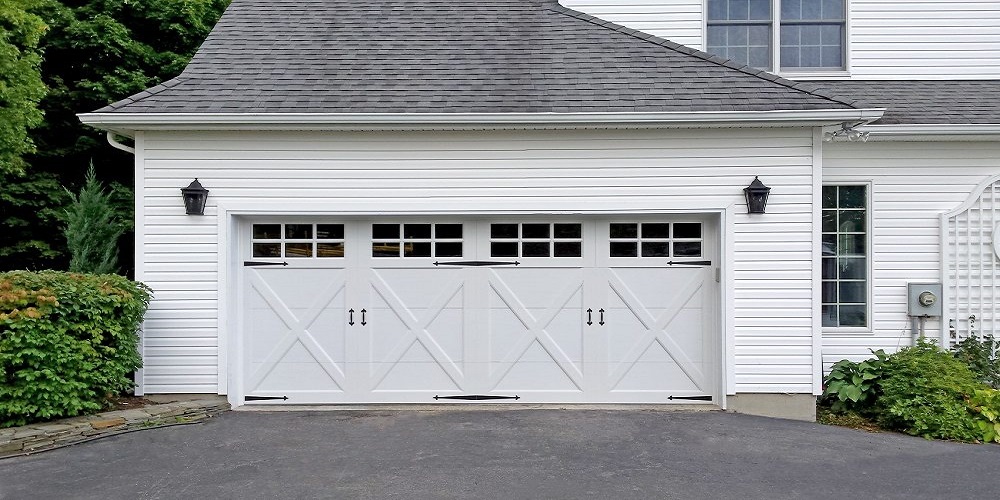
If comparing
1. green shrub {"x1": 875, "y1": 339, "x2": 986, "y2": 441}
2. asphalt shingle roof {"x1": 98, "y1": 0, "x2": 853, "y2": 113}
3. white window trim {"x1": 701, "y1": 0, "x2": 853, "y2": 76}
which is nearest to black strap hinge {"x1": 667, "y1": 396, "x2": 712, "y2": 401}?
green shrub {"x1": 875, "y1": 339, "x2": 986, "y2": 441}

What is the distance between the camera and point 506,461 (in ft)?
17.0

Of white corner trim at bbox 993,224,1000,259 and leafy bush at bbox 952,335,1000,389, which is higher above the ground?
white corner trim at bbox 993,224,1000,259

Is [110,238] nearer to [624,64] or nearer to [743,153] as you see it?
[624,64]

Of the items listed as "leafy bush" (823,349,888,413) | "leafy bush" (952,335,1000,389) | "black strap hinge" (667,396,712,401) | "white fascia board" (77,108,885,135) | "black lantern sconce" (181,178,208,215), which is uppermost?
"white fascia board" (77,108,885,135)

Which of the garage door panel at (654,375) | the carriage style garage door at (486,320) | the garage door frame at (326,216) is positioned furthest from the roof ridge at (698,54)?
the garage door panel at (654,375)

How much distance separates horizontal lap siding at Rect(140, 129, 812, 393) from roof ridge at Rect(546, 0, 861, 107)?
0.55 m

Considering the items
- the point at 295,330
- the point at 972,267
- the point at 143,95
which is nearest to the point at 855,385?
the point at 972,267

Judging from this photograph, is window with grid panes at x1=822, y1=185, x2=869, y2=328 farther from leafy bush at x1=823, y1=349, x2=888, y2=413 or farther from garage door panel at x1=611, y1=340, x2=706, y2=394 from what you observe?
garage door panel at x1=611, y1=340, x2=706, y2=394

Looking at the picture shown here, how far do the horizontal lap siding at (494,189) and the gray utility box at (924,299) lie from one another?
5.67 feet

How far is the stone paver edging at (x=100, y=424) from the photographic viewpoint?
5402 mm

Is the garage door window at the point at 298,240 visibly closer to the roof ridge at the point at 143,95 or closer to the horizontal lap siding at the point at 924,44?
the roof ridge at the point at 143,95

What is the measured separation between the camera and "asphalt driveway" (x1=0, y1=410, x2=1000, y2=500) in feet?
15.2

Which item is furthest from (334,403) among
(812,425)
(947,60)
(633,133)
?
(947,60)

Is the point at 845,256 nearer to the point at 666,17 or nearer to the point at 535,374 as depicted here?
the point at 666,17
